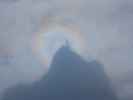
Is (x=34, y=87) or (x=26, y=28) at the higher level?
(x=26, y=28)

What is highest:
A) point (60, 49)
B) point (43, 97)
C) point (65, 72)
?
point (60, 49)

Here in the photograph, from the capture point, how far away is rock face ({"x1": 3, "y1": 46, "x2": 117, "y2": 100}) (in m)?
1.39

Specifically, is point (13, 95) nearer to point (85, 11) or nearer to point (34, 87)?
point (34, 87)

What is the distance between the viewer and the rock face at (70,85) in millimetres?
1395

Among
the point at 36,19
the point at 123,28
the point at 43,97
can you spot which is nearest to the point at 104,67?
the point at 123,28

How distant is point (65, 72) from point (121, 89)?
336 mm

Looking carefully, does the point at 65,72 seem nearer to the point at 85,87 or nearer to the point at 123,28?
the point at 85,87

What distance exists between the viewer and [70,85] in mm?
1400

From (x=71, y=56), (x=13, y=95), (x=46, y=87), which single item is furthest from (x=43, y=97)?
(x=71, y=56)

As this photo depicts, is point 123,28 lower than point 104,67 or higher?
higher

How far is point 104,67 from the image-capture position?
1.41m

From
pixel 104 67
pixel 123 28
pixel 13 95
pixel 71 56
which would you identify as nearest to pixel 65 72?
pixel 71 56

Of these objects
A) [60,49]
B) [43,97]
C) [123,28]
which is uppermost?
[123,28]

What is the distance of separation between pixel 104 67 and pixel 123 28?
26 cm
